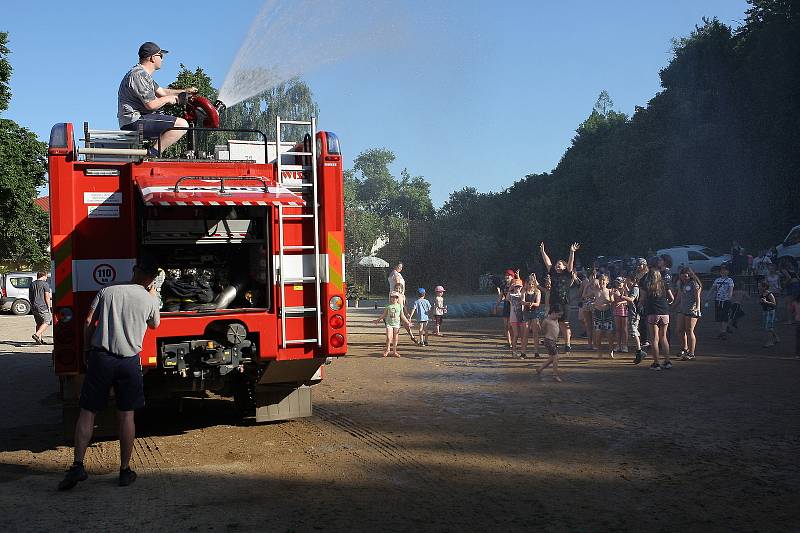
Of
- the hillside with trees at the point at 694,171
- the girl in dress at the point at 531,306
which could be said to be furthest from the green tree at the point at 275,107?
the girl in dress at the point at 531,306

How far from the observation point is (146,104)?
317 inches

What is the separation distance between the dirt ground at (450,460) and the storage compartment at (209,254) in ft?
4.94

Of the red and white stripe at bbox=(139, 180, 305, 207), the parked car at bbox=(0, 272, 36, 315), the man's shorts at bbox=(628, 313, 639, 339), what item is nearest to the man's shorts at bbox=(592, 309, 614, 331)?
the man's shorts at bbox=(628, 313, 639, 339)

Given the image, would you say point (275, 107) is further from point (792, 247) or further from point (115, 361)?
point (115, 361)

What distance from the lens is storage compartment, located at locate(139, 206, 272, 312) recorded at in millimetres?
7430

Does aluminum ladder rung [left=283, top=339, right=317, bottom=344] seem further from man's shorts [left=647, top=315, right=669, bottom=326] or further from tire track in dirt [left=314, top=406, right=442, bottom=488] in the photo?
man's shorts [left=647, top=315, right=669, bottom=326]

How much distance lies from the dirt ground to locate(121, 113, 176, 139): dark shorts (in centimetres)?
328

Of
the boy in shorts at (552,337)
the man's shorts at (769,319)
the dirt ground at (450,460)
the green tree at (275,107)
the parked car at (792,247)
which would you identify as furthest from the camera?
the green tree at (275,107)

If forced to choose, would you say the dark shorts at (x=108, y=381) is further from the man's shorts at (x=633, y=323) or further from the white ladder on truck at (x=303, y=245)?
the man's shorts at (x=633, y=323)

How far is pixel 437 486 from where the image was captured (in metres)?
6.12

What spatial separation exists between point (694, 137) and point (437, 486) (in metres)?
36.1

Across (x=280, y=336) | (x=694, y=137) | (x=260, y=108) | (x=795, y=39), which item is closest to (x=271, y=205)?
(x=280, y=336)

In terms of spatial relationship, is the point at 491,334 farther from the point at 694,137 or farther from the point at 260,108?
the point at 260,108

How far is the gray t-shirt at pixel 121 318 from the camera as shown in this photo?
6290mm
